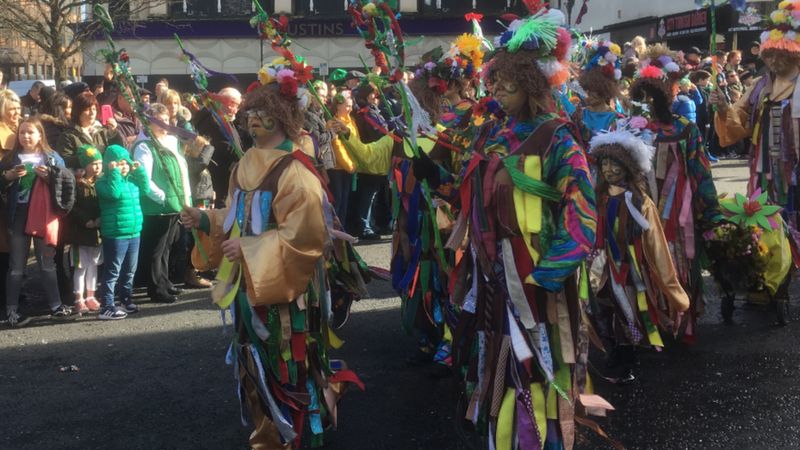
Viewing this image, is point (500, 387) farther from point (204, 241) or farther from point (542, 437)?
point (204, 241)

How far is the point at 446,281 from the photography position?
541cm

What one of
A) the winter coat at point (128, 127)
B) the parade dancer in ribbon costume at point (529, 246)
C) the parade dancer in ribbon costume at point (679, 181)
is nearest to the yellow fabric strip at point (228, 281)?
the parade dancer in ribbon costume at point (529, 246)

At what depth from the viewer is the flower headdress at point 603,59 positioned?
234 inches

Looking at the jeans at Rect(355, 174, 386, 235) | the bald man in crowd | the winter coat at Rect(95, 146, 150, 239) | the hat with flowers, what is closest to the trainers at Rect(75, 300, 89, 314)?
the winter coat at Rect(95, 146, 150, 239)

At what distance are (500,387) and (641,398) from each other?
1.89m

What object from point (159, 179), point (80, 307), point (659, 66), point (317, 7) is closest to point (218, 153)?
point (159, 179)

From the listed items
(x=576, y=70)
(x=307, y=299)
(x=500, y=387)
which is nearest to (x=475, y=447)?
(x=500, y=387)

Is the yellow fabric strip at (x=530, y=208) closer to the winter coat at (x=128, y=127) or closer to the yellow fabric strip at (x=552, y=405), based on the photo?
the yellow fabric strip at (x=552, y=405)

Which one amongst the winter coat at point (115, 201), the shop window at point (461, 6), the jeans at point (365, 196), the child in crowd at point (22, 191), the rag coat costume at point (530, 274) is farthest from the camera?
the shop window at point (461, 6)

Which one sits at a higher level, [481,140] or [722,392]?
[481,140]

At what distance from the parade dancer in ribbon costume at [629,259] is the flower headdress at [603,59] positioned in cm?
74

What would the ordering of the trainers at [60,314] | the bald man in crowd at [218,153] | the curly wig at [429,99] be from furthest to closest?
the bald man in crowd at [218,153] → the trainers at [60,314] → the curly wig at [429,99]

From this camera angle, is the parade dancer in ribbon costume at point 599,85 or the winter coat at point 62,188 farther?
the winter coat at point 62,188

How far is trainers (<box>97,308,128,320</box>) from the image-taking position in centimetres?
695
